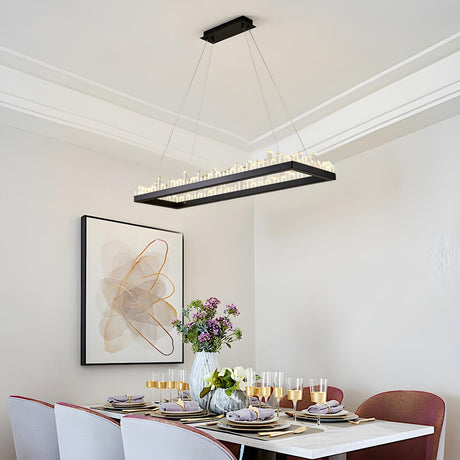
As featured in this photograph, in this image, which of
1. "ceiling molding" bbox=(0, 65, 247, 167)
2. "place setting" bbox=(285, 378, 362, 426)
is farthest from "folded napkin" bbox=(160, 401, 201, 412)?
"ceiling molding" bbox=(0, 65, 247, 167)

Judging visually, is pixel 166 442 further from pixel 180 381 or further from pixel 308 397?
pixel 308 397

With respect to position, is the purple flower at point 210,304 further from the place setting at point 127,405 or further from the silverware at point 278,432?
the silverware at point 278,432

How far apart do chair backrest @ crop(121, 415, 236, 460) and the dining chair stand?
136cm

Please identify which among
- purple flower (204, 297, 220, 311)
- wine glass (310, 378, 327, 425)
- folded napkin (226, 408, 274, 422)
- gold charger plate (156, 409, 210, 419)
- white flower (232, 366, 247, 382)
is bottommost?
gold charger plate (156, 409, 210, 419)

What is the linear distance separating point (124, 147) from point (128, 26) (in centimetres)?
116

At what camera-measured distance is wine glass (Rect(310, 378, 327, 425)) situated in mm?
2695

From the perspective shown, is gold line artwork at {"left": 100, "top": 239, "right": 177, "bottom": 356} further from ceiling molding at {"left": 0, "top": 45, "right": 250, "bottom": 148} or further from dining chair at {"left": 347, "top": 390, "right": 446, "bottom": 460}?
dining chair at {"left": 347, "top": 390, "right": 446, "bottom": 460}

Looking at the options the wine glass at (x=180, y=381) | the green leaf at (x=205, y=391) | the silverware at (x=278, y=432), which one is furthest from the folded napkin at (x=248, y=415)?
the wine glass at (x=180, y=381)

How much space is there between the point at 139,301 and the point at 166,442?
87.2 inches

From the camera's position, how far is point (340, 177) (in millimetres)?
4570

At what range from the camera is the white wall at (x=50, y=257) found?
3.66m

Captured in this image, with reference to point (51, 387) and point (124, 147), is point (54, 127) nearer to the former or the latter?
point (124, 147)

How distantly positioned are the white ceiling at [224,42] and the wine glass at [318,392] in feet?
6.01

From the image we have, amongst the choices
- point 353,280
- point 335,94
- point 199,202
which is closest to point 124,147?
point 199,202
